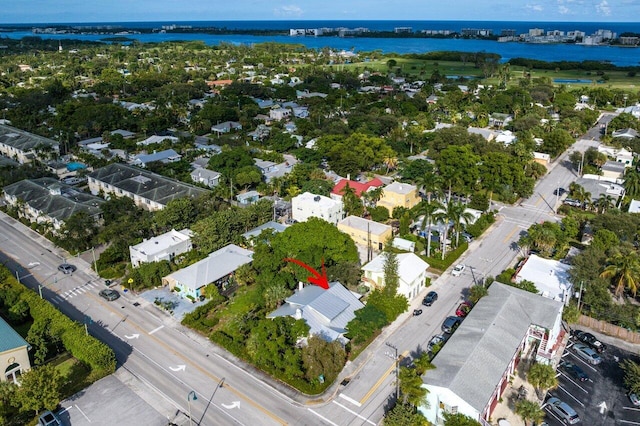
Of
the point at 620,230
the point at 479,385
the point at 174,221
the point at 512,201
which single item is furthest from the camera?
the point at 512,201

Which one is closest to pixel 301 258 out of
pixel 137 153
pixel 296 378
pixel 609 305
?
pixel 296 378

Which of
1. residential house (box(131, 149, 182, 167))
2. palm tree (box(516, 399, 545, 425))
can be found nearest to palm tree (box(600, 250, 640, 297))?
palm tree (box(516, 399, 545, 425))

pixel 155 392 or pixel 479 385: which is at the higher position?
pixel 479 385

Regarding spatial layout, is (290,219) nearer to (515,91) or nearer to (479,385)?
(479,385)

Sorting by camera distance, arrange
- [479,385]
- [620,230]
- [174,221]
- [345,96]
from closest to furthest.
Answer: [479,385], [620,230], [174,221], [345,96]

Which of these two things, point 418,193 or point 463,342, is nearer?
point 463,342

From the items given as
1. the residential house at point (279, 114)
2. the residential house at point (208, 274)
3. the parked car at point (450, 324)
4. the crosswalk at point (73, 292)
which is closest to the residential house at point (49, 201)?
the crosswalk at point (73, 292)

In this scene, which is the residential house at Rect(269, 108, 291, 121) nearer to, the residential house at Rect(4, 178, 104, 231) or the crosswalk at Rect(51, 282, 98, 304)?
the residential house at Rect(4, 178, 104, 231)

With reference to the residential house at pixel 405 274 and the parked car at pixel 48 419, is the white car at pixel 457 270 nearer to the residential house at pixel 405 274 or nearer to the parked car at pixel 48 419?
the residential house at pixel 405 274
